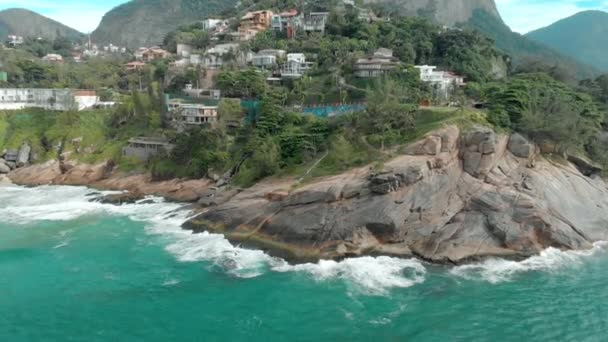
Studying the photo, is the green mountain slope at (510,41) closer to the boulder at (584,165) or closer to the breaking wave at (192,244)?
the boulder at (584,165)

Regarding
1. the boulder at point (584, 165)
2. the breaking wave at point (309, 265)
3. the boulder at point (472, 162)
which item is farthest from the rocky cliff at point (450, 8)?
the breaking wave at point (309, 265)

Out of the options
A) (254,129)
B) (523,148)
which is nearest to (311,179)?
(254,129)

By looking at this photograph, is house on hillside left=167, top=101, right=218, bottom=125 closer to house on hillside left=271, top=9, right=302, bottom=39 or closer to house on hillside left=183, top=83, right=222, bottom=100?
house on hillside left=183, top=83, right=222, bottom=100

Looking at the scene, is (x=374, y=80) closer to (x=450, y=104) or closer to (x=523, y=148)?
(x=450, y=104)

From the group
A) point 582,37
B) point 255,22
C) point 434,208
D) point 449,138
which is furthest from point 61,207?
point 582,37

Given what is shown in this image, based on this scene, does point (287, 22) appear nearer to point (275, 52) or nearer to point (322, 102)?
point (275, 52)

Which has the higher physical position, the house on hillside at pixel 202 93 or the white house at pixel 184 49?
the white house at pixel 184 49

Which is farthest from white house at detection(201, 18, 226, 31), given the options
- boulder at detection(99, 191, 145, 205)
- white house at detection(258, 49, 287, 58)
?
boulder at detection(99, 191, 145, 205)
